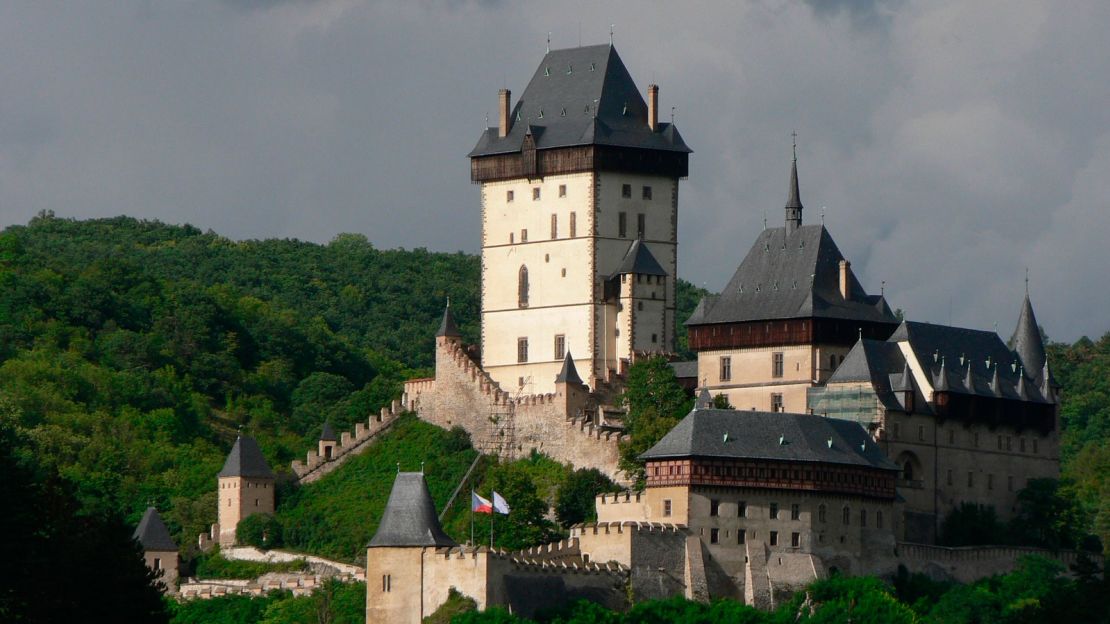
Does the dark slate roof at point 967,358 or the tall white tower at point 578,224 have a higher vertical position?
the tall white tower at point 578,224

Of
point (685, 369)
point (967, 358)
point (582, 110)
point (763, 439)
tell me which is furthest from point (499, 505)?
point (582, 110)

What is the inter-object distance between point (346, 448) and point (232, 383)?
780 inches

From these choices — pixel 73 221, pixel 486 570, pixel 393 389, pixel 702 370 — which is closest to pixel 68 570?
pixel 486 570

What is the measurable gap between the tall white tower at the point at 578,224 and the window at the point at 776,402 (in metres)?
5.11

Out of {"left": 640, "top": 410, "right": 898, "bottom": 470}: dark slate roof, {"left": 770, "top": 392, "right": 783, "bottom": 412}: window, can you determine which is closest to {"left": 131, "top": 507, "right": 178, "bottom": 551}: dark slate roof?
{"left": 640, "top": 410, "right": 898, "bottom": 470}: dark slate roof

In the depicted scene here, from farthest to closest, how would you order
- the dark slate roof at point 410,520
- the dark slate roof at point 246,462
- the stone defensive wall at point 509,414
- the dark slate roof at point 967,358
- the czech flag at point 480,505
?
the dark slate roof at point 246,462 < the dark slate roof at point 967,358 < the stone defensive wall at point 509,414 < the czech flag at point 480,505 < the dark slate roof at point 410,520

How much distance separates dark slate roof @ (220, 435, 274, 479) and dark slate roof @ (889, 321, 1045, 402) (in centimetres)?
1950

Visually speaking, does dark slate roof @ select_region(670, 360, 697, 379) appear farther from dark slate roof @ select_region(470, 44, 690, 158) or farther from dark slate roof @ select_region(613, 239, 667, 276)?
dark slate roof @ select_region(470, 44, 690, 158)

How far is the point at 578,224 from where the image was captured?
90.3 metres

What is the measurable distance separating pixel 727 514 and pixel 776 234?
1324cm

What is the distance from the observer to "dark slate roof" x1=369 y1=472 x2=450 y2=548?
7581 centimetres

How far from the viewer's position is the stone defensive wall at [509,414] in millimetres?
84562

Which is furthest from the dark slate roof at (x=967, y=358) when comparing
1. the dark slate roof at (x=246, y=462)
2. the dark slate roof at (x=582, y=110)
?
the dark slate roof at (x=246, y=462)

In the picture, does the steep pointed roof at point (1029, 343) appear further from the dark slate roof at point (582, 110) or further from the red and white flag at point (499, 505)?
the red and white flag at point (499, 505)
